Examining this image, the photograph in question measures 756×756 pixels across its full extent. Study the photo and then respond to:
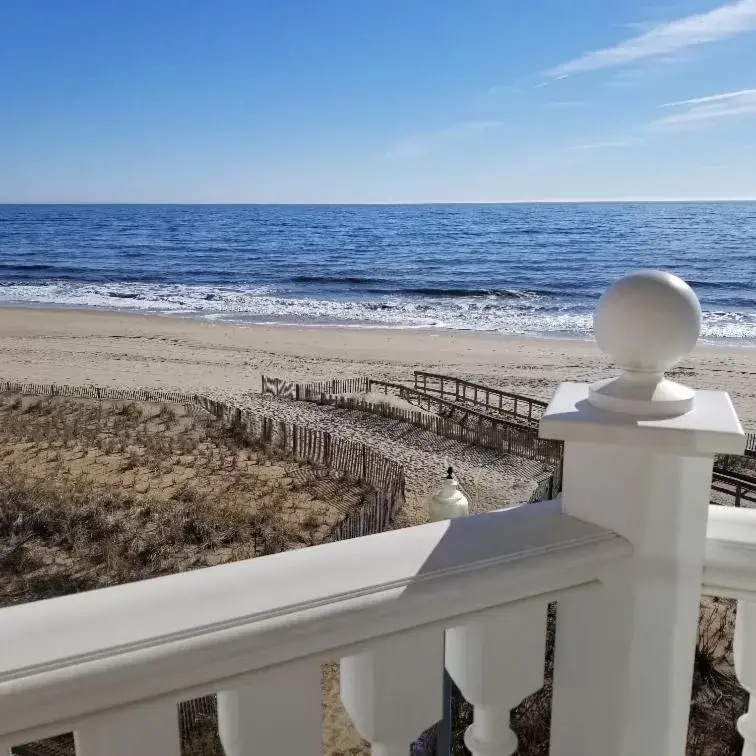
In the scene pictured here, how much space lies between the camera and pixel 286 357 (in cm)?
1866

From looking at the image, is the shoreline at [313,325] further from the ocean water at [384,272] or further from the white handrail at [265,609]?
the white handrail at [265,609]

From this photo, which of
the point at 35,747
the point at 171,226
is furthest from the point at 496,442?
the point at 171,226

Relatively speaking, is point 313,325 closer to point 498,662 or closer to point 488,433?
point 488,433

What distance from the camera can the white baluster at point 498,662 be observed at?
35.8 inches

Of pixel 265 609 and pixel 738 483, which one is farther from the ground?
pixel 265 609

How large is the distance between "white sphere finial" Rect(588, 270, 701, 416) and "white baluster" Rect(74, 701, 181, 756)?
1.96ft

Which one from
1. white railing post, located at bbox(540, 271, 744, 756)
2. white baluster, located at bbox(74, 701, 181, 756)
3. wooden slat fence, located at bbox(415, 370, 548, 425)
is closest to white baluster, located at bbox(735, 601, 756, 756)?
white railing post, located at bbox(540, 271, 744, 756)

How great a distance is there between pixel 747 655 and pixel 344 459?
7.89 metres

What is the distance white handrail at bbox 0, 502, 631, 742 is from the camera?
0.68 meters

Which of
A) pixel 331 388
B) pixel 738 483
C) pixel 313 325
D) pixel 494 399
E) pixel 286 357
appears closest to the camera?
pixel 738 483

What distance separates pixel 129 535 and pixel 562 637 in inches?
257

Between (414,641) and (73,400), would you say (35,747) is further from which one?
(73,400)

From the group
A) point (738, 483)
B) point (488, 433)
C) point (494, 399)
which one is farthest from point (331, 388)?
point (738, 483)

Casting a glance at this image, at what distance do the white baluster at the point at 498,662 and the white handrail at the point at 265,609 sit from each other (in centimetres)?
5
